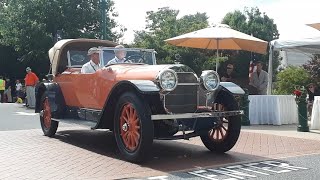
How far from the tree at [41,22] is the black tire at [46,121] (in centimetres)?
1582

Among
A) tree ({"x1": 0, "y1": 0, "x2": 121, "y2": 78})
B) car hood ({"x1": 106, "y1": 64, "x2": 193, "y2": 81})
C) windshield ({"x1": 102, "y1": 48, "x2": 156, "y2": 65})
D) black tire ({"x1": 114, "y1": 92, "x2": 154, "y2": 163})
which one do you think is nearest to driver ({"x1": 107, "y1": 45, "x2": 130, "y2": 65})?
windshield ({"x1": 102, "y1": 48, "x2": 156, "y2": 65})

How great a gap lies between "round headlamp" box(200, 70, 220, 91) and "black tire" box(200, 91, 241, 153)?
1.55 ft

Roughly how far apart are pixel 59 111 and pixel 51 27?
17.9 metres

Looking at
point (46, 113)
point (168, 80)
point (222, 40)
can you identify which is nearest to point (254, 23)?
point (222, 40)

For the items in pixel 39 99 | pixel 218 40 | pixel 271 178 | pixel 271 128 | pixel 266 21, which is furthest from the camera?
pixel 266 21

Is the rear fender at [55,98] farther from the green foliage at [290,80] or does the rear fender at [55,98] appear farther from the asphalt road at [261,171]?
the green foliage at [290,80]

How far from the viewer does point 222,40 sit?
47.3 feet

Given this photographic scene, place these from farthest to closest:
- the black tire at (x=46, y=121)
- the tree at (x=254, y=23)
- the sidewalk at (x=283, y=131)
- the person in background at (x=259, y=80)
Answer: the tree at (x=254, y=23) → the person in background at (x=259, y=80) → the sidewalk at (x=283, y=131) → the black tire at (x=46, y=121)

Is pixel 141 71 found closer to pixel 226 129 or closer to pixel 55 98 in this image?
pixel 226 129

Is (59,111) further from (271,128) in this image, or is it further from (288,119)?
(288,119)

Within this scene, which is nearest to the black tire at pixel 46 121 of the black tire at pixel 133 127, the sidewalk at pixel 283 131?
the black tire at pixel 133 127

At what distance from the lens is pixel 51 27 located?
26.4 metres

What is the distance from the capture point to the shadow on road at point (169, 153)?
7059 mm

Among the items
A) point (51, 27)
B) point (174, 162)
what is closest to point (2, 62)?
point (51, 27)
